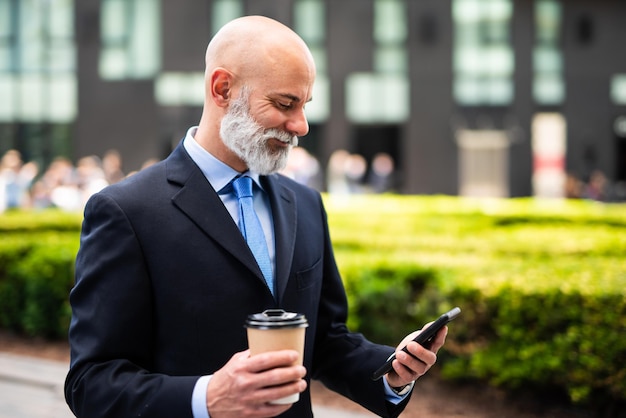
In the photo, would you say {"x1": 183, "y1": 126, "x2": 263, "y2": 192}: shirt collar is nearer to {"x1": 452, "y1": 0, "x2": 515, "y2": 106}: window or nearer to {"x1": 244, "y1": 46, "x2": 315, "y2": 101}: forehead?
{"x1": 244, "y1": 46, "x2": 315, "y2": 101}: forehead

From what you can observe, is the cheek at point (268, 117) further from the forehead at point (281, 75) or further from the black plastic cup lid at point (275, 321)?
the black plastic cup lid at point (275, 321)

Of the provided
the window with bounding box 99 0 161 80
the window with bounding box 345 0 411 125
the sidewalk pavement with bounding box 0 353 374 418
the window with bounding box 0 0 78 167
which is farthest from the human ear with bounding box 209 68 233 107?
the window with bounding box 0 0 78 167

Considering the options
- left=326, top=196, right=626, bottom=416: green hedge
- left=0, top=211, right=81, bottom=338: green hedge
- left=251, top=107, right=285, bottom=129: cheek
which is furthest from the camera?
left=0, top=211, right=81, bottom=338: green hedge

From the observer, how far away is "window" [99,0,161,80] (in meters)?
39.5

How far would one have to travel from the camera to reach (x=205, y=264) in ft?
7.58

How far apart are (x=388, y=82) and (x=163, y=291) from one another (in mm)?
37777

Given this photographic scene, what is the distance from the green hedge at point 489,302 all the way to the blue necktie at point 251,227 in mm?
4262

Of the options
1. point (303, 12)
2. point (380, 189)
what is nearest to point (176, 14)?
point (303, 12)

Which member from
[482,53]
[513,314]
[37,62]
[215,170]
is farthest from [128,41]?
[215,170]

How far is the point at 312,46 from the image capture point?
39219 mm

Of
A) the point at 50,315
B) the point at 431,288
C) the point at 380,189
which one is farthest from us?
the point at 380,189

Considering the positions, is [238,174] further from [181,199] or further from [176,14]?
[176,14]

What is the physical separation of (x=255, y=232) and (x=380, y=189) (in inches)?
1264

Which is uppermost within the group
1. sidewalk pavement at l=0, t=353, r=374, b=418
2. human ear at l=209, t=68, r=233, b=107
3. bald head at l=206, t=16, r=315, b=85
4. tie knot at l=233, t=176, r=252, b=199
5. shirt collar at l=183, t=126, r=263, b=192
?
bald head at l=206, t=16, r=315, b=85
